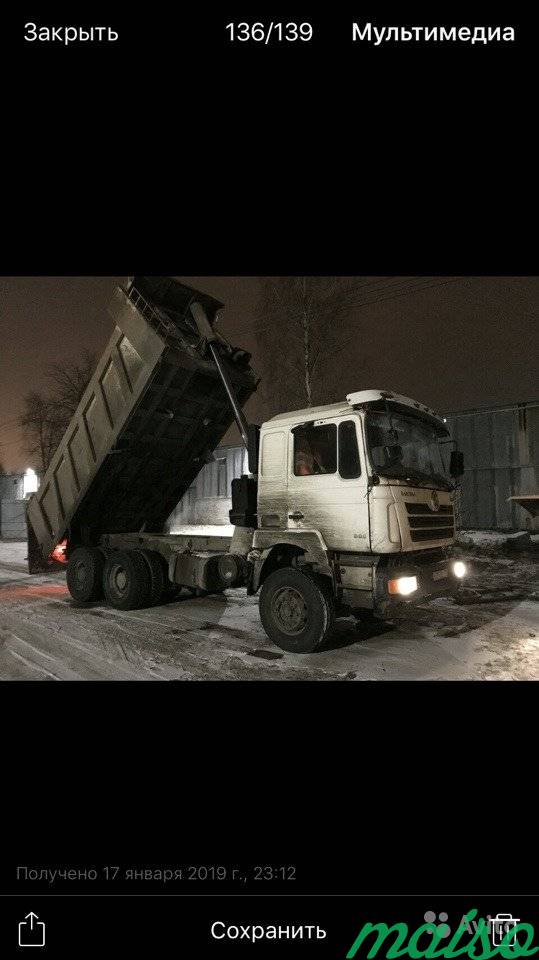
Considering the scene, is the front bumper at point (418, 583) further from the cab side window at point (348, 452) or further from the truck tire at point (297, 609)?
the cab side window at point (348, 452)

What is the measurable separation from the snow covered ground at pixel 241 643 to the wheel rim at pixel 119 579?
1.15ft

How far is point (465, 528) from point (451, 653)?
9.04 metres

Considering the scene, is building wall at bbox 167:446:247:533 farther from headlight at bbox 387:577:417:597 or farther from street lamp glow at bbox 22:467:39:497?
headlight at bbox 387:577:417:597

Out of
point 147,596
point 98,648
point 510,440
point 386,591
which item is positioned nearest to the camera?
point 386,591

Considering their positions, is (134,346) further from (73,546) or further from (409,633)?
(409,633)

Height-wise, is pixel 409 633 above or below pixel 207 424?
below

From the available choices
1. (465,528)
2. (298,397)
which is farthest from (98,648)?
(298,397)

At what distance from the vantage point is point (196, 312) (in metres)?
6.55

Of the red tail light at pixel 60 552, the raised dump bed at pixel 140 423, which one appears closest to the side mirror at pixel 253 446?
the raised dump bed at pixel 140 423

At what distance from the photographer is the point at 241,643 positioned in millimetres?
5320

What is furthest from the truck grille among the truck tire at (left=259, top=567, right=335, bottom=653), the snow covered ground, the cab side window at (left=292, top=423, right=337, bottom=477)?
the snow covered ground

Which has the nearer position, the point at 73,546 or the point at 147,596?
the point at 147,596

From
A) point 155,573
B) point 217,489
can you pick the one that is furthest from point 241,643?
point 217,489

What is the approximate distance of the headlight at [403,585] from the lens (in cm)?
449
